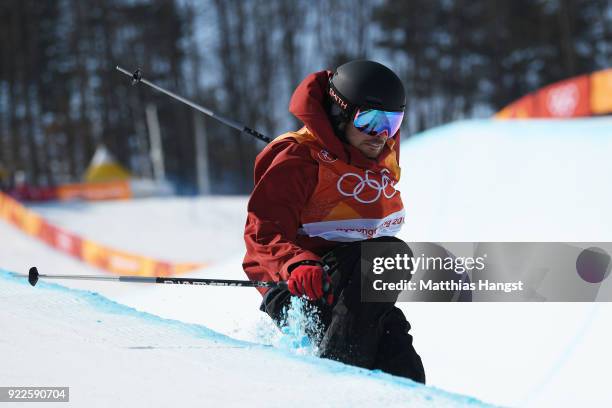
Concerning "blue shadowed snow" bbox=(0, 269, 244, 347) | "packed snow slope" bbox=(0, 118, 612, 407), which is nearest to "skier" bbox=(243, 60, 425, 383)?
"blue shadowed snow" bbox=(0, 269, 244, 347)

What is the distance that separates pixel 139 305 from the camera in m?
4.71

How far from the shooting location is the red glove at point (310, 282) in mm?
2367

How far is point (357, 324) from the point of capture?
2627mm

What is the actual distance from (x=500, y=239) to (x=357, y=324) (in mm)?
2071

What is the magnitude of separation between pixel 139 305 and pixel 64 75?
31262mm

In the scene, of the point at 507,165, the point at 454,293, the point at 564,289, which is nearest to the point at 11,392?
the point at 454,293

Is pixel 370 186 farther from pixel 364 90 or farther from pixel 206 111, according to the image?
pixel 206 111

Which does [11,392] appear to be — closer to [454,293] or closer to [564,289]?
[454,293]

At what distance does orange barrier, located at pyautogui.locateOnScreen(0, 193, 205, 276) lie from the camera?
9.72 metres

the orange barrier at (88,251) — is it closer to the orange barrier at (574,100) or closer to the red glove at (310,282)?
the red glove at (310,282)

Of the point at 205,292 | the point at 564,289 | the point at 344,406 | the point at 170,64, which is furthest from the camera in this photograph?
the point at 170,64

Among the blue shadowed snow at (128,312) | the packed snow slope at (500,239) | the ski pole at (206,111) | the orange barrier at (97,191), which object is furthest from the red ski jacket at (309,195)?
the orange barrier at (97,191)

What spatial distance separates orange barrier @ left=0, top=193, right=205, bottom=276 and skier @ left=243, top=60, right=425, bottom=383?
5637 millimetres

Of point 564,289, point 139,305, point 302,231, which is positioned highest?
point 302,231
